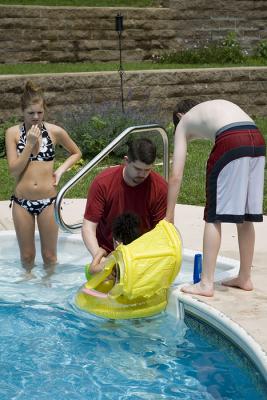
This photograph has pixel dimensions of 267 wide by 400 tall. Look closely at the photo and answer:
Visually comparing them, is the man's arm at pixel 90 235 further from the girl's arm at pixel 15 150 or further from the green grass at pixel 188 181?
the green grass at pixel 188 181

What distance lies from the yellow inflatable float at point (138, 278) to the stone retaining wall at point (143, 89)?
667cm

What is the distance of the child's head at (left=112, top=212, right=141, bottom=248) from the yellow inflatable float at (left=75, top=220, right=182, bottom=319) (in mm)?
125

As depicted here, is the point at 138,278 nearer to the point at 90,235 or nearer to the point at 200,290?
the point at 200,290

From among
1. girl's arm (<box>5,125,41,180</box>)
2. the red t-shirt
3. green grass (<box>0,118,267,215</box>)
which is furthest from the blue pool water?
green grass (<box>0,118,267,215</box>)

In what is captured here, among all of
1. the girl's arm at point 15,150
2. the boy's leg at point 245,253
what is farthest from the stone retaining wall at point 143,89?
the boy's leg at point 245,253

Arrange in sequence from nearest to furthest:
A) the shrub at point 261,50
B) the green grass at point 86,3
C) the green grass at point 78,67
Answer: the green grass at point 78,67 < the green grass at point 86,3 < the shrub at point 261,50

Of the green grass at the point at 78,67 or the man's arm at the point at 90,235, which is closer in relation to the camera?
the man's arm at the point at 90,235

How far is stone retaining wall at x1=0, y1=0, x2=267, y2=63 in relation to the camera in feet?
49.5

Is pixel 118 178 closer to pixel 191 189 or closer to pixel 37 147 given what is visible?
pixel 37 147

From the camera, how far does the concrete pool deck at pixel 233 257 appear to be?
5211mm

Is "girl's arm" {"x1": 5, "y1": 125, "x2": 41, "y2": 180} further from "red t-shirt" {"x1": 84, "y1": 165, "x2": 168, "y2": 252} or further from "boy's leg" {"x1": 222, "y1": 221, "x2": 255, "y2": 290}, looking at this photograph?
"boy's leg" {"x1": 222, "y1": 221, "x2": 255, "y2": 290}

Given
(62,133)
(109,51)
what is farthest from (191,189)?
(109,51)

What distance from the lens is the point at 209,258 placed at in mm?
5582

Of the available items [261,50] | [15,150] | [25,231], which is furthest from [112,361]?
[261,50]
